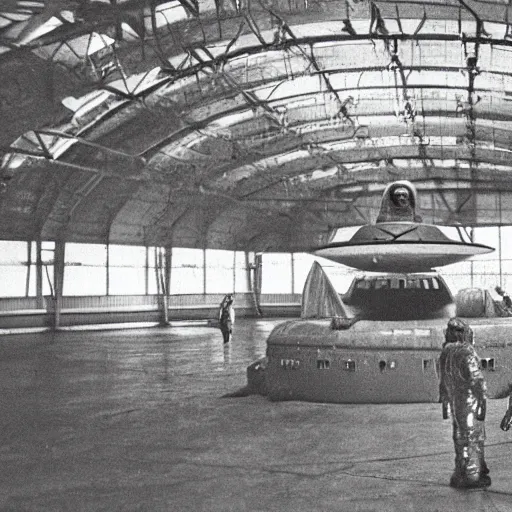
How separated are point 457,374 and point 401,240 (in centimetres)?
654

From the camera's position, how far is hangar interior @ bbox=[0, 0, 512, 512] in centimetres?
761

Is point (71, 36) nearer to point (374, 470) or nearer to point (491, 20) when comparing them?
point (491, 20)

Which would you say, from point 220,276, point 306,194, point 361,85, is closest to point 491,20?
point 361,85

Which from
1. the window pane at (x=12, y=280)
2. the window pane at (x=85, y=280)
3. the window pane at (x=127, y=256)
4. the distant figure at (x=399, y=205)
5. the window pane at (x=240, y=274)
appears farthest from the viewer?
the window pane at (x=240, y=274)

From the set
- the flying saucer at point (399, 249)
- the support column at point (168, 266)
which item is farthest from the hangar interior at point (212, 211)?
the flying saucer at point (399, 249)

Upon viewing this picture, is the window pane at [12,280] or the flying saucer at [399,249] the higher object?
the flying saucer at [399,249]

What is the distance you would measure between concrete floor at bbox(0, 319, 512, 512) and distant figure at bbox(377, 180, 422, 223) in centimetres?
438

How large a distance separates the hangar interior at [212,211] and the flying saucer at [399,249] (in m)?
3.13

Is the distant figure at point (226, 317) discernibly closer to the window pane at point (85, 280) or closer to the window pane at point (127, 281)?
the window pane at point (85, 280)

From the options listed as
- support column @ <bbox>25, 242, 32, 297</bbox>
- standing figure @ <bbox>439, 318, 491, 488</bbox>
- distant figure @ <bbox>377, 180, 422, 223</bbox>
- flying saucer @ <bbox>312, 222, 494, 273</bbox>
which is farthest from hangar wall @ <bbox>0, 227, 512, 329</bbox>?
standing figure @ <bbox>439, 318, 491, 488</bbox>

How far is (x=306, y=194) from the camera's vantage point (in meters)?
38.2

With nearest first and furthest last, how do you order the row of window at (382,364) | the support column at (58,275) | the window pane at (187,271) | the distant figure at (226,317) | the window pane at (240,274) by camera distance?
the row of window at (382,364) → the distant figure at (226,317) → the support column at (58,275) → the window pane at (187,271) → the window pane at (240,274)

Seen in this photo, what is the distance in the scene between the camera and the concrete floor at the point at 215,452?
6371 millimetres

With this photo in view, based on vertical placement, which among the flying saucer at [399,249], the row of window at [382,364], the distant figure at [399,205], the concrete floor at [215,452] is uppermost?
the distant figure at [399,205]
